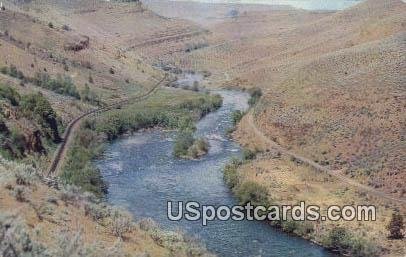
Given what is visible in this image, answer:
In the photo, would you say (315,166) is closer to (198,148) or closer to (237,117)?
(198,148)

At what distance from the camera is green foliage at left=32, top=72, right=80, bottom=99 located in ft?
286

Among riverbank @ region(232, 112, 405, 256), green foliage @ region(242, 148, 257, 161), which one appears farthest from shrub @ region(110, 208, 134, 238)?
green foliage @ region(242, 148, 257, 161)

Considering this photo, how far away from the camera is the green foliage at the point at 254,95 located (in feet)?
319

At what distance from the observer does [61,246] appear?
755 inches

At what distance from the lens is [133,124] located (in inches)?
3255

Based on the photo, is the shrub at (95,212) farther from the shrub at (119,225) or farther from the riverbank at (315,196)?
the riverbank at (315,196)

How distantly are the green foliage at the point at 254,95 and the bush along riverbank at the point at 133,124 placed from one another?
5.42 m

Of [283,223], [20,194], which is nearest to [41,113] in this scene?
[283,223]

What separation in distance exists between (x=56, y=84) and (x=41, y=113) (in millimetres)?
22153

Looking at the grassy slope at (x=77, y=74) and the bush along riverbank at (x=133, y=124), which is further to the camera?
the bush along riverbank at (x=133, y=124)

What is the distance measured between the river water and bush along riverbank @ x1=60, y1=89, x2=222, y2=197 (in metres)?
1.61

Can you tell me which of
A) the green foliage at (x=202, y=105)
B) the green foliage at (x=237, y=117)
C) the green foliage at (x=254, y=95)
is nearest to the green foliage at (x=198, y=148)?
the green foliage at (x=237, y=117)

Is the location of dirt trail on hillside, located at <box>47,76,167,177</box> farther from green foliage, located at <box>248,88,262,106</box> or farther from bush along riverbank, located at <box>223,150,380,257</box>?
green foliage, located at <box>248,88,262,106</box>

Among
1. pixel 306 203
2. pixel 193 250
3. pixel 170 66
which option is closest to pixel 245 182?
pixel 306 203
